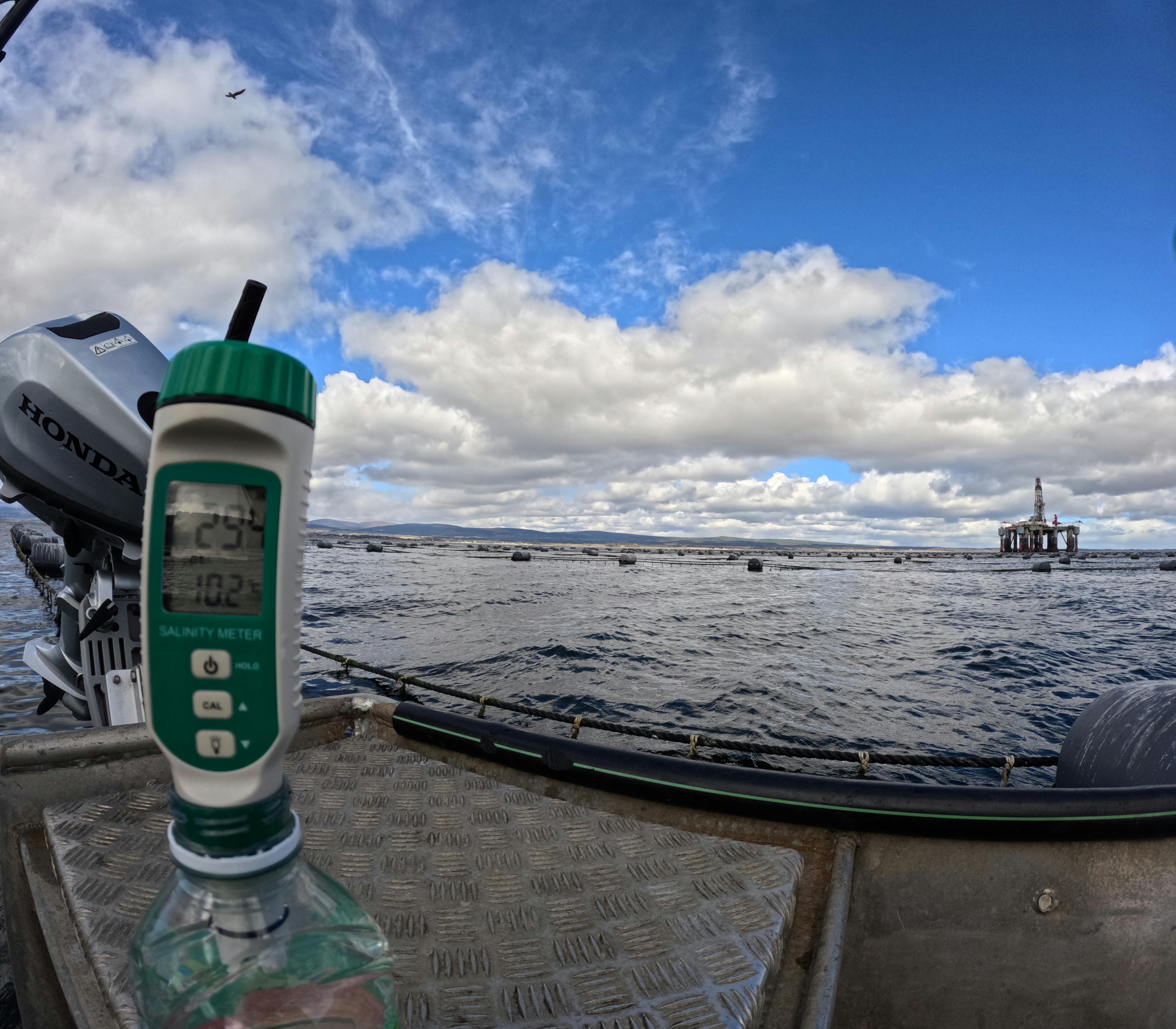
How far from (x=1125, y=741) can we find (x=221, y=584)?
548cm

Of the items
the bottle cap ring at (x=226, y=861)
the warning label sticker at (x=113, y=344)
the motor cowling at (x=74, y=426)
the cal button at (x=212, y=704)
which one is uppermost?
the warning label sticker at (x=113, y=344)

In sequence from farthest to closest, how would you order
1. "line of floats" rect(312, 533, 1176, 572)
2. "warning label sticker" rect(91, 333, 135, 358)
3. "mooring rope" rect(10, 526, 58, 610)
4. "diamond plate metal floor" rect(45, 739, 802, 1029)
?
1. "line of floats" rect(312, 533, 1176, 572)
2. "mooring rope" rect(10, 526, 58, 610)
3. "warning label sticker" rect(91, 333, 135, 358)
4. "diamond plate metal floor" rect(45, 739, 802, 1029)

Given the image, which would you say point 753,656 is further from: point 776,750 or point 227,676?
point 227,676

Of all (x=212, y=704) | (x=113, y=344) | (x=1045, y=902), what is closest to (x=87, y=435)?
(x=113, y=344)

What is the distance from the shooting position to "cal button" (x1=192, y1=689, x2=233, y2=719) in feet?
3.05

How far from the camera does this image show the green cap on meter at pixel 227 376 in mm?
912

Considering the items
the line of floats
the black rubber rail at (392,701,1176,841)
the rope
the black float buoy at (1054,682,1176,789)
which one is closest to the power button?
the black rubber rail at (392,701,1176,841)

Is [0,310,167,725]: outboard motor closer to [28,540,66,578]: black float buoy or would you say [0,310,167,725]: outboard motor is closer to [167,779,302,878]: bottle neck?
[167,779,302,878]: bottle neck

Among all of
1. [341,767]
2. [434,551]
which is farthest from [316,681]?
[434,551]

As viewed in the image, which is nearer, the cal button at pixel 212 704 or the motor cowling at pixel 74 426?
the cal button at pixel 212 704

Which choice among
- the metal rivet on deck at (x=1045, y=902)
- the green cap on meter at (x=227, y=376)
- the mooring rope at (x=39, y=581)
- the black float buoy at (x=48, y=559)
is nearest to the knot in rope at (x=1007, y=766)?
the metal rivet on deck at (x=1045, y=902)

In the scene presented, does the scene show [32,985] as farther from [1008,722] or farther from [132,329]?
[1008,722]

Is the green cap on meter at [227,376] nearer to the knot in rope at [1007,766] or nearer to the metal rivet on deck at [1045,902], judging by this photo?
Result: the metal rivet on deck at [1045,902]

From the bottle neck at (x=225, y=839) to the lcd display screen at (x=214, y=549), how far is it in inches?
11.3
